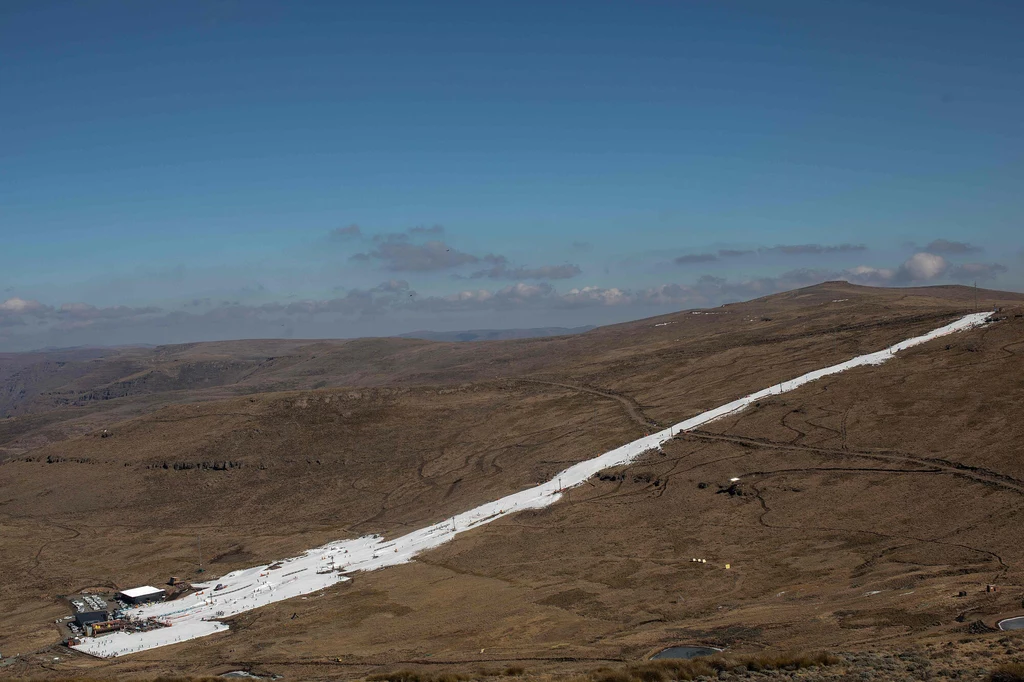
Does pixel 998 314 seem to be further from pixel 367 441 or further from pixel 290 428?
pixel 290 428

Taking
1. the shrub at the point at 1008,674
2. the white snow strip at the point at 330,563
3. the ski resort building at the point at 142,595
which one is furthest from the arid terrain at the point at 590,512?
the ski resort building at the point at 142,595

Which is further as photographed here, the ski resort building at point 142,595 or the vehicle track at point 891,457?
the ski resort building at point 142,595

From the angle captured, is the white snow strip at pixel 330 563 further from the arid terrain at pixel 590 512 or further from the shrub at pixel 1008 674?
the shrub at pixel 1008 674

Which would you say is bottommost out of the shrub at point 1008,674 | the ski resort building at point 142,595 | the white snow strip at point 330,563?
the ski resort building at point 142,595

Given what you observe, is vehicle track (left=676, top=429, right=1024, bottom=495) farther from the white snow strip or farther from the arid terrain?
the white snow strip

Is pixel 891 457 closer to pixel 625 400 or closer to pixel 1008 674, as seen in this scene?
pixel 1008 674

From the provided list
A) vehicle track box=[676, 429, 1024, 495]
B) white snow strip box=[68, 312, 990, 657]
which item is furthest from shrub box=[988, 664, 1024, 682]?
white snow strip box=[68, 312, 990, 657]

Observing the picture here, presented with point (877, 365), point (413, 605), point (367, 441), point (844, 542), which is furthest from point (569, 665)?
point (367, 441)
